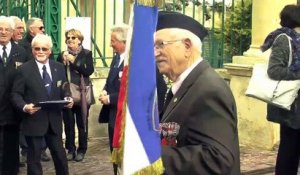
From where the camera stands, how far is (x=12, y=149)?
736 cm

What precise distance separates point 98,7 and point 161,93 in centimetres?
517

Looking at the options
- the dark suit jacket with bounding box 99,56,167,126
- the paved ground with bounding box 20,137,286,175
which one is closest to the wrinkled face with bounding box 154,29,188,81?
the dark suit jacket with bounding box 99,56,167,126

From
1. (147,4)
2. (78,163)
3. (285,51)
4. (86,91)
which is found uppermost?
(147,4)

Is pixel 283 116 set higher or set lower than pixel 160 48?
lower

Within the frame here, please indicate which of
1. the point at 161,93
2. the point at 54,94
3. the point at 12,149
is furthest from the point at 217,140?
the point at 12,149

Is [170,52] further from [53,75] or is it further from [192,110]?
[53,75]

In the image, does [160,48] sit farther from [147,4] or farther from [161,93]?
[161,93]

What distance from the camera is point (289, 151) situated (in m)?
6.39

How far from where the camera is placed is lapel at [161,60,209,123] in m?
3.22

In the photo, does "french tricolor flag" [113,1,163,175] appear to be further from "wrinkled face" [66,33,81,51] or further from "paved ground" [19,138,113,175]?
"wrinkled face" [66,33,81,51]

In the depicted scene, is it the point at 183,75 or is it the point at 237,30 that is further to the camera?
the point at 237,30

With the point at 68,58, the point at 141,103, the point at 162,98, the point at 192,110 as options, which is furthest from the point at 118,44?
the point at 141,103

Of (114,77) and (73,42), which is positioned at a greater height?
(73,42)

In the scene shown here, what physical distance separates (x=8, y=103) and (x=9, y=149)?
0.55 metres
